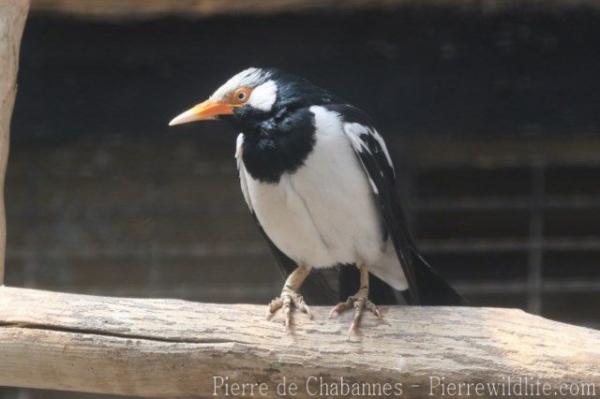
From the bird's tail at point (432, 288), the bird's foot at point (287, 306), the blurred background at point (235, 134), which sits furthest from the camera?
the blurred background at point (235, 134)

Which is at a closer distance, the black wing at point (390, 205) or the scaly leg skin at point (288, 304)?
the scaly leg skin at point (288, 304)

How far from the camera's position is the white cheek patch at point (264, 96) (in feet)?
7.73

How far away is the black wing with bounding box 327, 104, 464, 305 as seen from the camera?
92.4 inches

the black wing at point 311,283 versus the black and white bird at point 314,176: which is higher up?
the black and white bird at point 314,176

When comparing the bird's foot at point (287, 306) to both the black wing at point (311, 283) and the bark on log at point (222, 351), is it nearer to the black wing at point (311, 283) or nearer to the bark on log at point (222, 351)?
the bark on log at point (222, 351)

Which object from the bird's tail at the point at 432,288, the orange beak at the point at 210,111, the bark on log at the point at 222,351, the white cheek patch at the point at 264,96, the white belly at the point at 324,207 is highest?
the white cheek patch at the point at 264,96

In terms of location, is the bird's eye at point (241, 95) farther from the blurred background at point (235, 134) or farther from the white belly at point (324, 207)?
the blurred background at point (235, 134)

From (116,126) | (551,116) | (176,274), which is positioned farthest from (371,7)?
(176,274)

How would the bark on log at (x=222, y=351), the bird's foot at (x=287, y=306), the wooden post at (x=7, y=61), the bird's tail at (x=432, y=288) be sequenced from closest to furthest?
the bark on log at (x=222, y=351) < the bird's foot at (x=287, y=306) < the wooden post at (x=7, y=61) < the bird's tail at (x=432, y=288)

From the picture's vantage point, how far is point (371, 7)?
280 centimetres

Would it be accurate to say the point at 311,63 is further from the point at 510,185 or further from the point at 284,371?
the point at 284,371

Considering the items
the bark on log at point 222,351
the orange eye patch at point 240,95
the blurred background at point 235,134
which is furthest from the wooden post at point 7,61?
the blurred background at point 235,134

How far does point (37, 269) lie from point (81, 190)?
0.79 ft

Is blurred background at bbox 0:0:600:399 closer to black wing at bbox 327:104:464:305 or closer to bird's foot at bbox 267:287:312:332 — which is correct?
black wing at bbox 327:104:464:305
